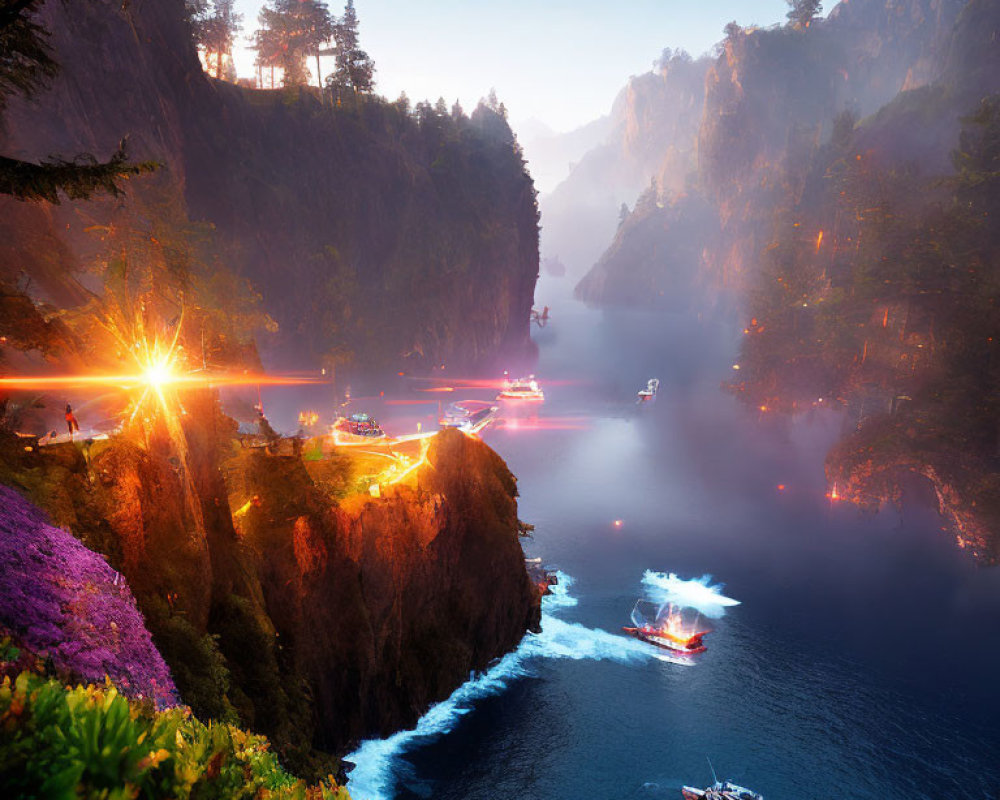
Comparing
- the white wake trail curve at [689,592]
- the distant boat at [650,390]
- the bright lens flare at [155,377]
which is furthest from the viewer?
the distant boat at [650,390]

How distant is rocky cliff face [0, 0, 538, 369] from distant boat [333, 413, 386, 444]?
2611cm

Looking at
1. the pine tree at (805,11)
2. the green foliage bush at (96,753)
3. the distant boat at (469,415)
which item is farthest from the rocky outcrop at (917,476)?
the pine tree at (805,11)

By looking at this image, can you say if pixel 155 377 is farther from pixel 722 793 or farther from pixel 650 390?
pixel 650 390

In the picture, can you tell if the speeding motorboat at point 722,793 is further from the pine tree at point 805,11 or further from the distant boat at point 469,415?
the pine tree at point 805,11

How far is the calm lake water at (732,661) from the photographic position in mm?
37125

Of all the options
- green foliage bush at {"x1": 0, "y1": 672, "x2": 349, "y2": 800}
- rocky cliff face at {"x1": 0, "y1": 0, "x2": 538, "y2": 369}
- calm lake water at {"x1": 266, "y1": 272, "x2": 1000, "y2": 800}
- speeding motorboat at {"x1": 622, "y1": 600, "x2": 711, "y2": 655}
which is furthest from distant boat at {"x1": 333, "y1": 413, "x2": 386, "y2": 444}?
green foliage bush at {"x1": 0, "y1": 672, "x2": 349, "y2": 800}

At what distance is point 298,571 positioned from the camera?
30516 millimetres

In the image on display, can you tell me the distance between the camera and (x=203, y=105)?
7431 cm

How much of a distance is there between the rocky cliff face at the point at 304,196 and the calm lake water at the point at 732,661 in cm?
2266

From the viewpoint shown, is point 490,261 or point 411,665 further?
point 490,261

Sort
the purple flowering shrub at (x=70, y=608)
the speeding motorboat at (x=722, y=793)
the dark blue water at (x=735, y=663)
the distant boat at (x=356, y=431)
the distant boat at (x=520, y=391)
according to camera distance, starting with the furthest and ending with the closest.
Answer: the distant boat at (x=520, y=391), the distant boat at (x=356, y=431), the dark blue water at (x=735, y=663), the speeding motorboat at (x=722, y=793), the purple flowering shrub at (x=70, y=608)

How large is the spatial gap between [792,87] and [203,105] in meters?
152

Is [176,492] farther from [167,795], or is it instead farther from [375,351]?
[375,351]

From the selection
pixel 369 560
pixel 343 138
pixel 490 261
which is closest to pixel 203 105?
pixel 343 138
